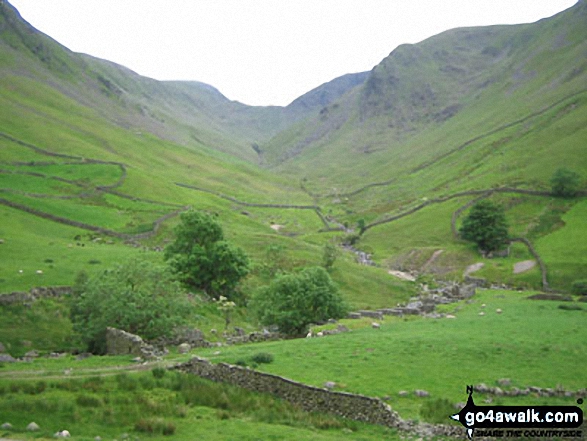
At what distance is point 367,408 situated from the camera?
816 inches

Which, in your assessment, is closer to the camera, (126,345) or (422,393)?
(422,393)

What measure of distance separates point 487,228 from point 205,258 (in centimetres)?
6011

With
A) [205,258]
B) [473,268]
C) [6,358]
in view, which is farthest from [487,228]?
[6,358]

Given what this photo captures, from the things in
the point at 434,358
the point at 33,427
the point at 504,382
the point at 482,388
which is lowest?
the point at 482,388

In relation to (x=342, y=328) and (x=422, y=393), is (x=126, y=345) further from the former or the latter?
(x=422, y=393)

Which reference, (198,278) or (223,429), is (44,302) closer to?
(198,278)

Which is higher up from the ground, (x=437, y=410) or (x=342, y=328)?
(x=342, y=328)

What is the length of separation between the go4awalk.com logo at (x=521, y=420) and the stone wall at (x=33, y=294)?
35.8 meters

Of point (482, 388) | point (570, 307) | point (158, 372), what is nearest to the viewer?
point (482, 388)

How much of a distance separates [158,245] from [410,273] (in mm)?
46592

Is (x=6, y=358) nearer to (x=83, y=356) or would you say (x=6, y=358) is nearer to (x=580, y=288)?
(x=83, y=356)

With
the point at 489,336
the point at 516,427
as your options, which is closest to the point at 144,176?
the point at 489,336

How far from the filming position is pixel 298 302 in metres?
41.6

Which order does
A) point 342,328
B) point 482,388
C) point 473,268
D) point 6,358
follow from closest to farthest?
1. point 482,388
2. point 6,358
3. point 342,328
4. point 473,268
